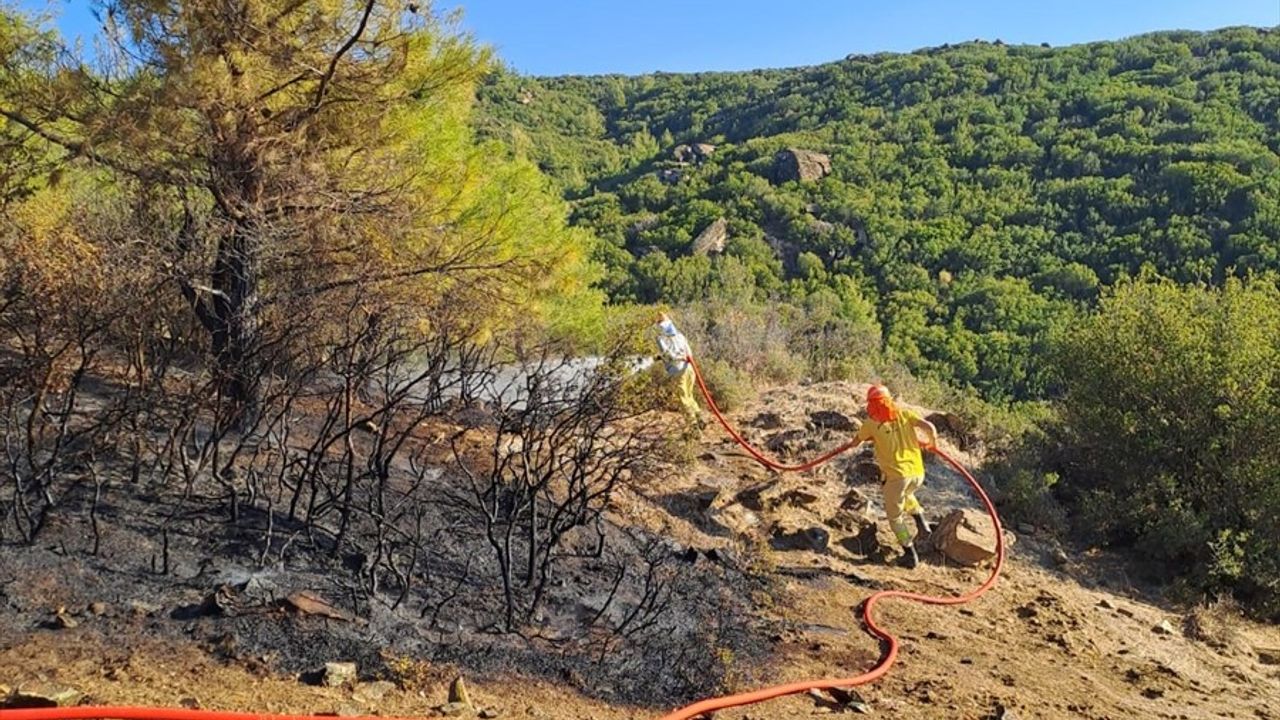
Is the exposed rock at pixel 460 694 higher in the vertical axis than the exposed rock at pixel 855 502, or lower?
lower

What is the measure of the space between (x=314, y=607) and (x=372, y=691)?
0.69 m

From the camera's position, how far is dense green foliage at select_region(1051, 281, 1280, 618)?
7605 mm

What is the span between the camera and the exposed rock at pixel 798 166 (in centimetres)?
4847

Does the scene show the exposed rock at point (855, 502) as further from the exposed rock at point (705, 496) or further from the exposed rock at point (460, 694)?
the exposed rock at point (460, 694)

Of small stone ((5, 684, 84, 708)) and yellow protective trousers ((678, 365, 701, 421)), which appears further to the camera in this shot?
yellow protective trousers ((678, 365, 701, 421))

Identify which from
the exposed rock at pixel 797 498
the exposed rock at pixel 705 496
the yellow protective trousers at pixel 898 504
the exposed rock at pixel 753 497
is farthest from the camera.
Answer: the exposed rock at pixel 797 498

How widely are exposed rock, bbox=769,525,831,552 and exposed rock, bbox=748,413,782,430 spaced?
324 cm

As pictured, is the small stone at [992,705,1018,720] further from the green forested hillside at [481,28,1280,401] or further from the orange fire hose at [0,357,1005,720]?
the green forested hillside at [481,28,1280,401]

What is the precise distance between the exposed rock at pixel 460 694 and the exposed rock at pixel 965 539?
446cm

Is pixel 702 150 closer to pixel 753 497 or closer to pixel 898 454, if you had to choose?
pixel 753 497

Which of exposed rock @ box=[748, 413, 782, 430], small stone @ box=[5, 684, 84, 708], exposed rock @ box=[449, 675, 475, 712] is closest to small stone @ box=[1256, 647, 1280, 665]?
exposed rock @ box=[748, 413, 782, 430]

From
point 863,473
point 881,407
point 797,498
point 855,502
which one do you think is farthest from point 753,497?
point 863,473

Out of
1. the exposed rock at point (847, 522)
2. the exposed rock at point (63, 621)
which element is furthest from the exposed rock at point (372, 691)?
the exposed rock at point (847, 522)

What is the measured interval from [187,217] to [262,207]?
0.72m
